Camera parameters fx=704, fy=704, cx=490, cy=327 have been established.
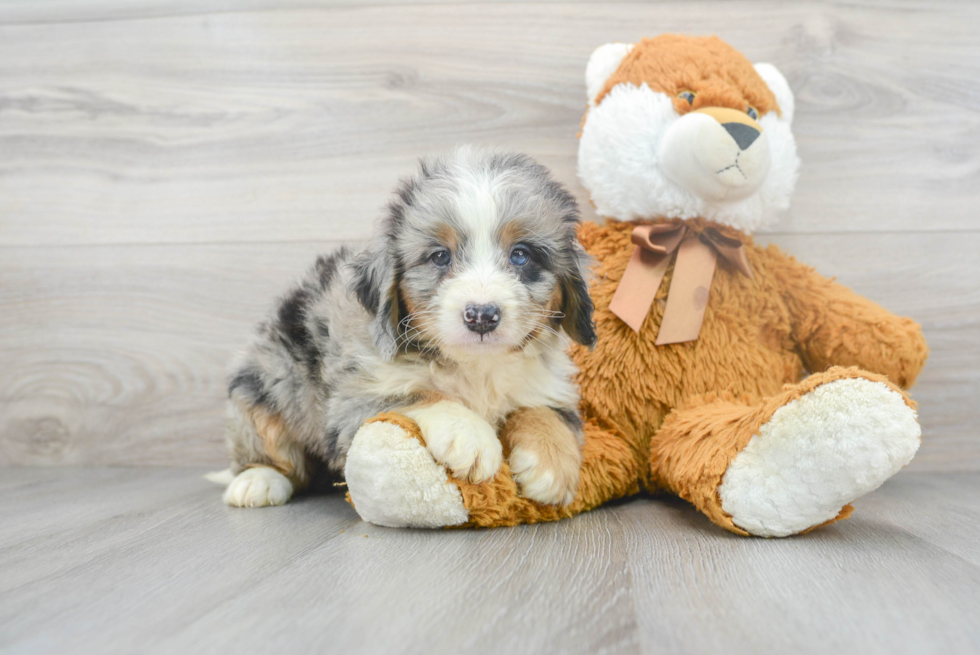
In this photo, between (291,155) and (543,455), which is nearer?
A: (543,455)

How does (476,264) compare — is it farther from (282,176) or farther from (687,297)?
(282,176)

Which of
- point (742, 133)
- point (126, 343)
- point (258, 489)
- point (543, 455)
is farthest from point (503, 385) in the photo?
point (126, 343)

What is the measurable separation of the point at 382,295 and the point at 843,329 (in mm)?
1246

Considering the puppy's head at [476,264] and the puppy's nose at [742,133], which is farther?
the puppy's nose at [742,133]

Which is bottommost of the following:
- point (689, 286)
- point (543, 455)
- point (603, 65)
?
point (543, 455)

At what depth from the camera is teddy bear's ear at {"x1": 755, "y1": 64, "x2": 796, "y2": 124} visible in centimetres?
204

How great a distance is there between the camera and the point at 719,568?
1255 mm

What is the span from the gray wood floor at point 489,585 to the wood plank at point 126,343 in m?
0.76

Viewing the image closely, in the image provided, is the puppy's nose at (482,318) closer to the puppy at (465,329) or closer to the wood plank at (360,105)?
the puppy at (465,329)

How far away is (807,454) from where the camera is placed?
1373mm

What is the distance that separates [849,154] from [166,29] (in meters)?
2.38

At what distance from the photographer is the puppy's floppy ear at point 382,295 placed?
5.21 ft

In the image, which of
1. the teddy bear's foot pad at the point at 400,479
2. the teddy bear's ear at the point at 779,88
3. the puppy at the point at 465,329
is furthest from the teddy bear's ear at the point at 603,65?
the teddy bear's foot pad at the point at 400,479

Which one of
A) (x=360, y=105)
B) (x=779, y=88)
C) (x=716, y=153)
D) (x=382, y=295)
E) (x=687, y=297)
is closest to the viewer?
(x=382, y=295)
